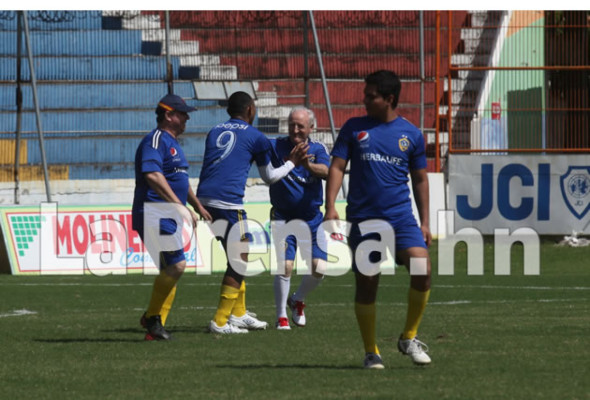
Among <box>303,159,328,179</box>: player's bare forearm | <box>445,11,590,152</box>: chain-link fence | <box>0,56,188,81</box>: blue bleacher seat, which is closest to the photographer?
<box>303,159,328,179</box>: player's bare forearm

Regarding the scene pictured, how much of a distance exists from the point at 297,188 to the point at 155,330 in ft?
7.05

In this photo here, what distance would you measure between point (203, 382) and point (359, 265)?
1.37 meters

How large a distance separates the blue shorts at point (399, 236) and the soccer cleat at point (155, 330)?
2.57 metres

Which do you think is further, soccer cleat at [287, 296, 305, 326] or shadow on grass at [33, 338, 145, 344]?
soccer cleat at [287, 296, 305, 326]

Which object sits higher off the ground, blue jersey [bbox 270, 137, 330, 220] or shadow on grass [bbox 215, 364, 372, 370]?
blue jersey [bbox 270, 137, 330, 220]

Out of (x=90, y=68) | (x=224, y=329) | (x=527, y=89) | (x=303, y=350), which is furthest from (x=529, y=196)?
(x=303, y=350)

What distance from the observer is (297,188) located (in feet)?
37.9

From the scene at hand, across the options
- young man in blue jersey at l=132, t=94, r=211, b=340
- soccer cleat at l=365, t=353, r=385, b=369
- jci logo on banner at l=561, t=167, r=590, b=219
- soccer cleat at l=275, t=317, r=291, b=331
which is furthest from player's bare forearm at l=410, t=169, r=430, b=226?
jci logo on banner at l=561, t=167, r=590, b=219

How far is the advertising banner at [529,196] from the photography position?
23234mm

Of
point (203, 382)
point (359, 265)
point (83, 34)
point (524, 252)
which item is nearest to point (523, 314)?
point (359, 265)

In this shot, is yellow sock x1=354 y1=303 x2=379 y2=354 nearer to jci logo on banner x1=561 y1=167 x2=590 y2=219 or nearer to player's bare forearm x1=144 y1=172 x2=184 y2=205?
player's bare forearm x1=144 y1=172 x2=184 y2=205

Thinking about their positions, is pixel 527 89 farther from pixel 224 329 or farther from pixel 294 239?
pixel 224 329

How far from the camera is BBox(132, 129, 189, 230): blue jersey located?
10.1m

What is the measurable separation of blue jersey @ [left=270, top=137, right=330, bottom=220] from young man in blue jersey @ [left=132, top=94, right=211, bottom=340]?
4.02ft
